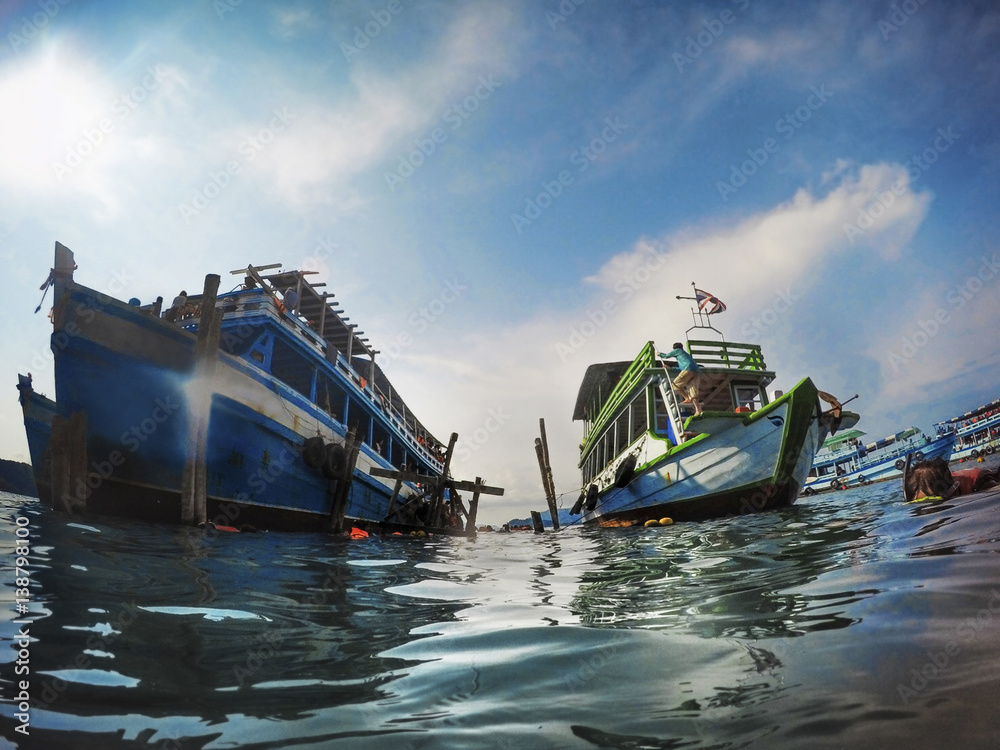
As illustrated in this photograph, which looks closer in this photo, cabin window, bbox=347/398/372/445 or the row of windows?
the row of windows

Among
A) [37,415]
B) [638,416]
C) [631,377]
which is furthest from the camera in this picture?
[638,416]

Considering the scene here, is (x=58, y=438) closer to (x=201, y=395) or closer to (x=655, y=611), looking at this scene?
(x=201, y=395)

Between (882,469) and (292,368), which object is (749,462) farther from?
(882,469)

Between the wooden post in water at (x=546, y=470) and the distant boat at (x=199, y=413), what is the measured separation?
8377 millimetres

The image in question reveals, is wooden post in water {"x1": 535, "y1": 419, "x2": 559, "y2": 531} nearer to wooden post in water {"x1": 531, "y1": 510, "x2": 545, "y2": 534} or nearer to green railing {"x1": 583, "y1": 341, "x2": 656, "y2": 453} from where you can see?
wooden post in water {"x1": 531, "y1": 510, "x2": 545, "y2": 534}

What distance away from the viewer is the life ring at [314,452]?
1109 centimetres

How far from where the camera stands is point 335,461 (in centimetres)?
1166

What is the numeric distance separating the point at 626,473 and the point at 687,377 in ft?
10.3

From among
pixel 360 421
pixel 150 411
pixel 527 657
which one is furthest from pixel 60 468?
pixel 527 657

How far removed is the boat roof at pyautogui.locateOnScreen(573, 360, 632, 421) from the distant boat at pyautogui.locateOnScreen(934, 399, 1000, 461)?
66.2ft

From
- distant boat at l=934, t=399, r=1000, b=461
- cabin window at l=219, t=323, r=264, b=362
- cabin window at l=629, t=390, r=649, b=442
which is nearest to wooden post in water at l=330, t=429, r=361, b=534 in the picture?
cabin window at l=219, t=323, r=264, b=362

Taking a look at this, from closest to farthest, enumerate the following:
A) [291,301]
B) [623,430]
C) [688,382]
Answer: [688,382]
[291,301]
[623,430]

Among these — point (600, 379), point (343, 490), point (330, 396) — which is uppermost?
point (600, 379)

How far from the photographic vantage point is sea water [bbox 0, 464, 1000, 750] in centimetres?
135
